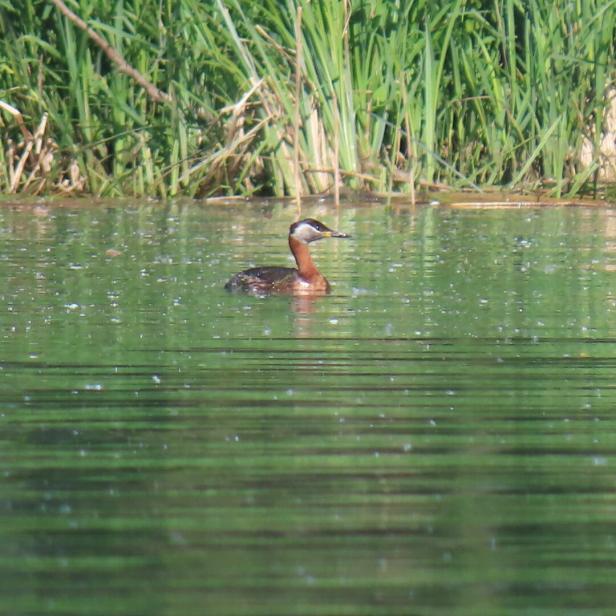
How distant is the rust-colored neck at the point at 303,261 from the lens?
930cm

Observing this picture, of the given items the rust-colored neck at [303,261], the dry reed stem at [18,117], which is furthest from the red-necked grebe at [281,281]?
the dry reed stem at [18,117]

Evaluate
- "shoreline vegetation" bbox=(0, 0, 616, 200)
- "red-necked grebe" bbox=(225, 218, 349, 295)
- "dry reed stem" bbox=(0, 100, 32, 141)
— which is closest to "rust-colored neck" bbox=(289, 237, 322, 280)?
"red-necked grebe" bbox=(225, 218, 349, 295)

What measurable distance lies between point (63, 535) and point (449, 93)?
10.8 meters

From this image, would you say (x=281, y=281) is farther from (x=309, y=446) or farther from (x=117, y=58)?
(x=117, y=58)

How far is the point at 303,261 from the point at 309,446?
5004mm

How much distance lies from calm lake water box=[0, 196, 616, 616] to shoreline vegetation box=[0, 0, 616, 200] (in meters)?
4.24

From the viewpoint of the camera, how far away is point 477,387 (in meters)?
5.77

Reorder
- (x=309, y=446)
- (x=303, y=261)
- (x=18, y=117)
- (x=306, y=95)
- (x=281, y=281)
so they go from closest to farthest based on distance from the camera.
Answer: (x=309, y=446)
(x=281, y=281)
(x=303, y=261)
(x=306, y=95)
(x=18, y=117)

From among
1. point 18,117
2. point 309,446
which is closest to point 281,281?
point 309,446

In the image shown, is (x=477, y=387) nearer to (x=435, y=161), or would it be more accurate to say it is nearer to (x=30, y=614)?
(x=30, y=614)

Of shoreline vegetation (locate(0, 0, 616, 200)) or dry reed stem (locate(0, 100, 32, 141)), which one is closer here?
shoreline vegetation (locate(0, 0, 616, 200))

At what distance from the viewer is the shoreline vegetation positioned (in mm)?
13414

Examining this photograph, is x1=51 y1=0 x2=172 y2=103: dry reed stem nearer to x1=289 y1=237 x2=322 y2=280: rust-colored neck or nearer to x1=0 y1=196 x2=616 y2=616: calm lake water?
x1=289 y1=237 x2=322 y2=280: rust-colored neck

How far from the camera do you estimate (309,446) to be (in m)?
4.75
